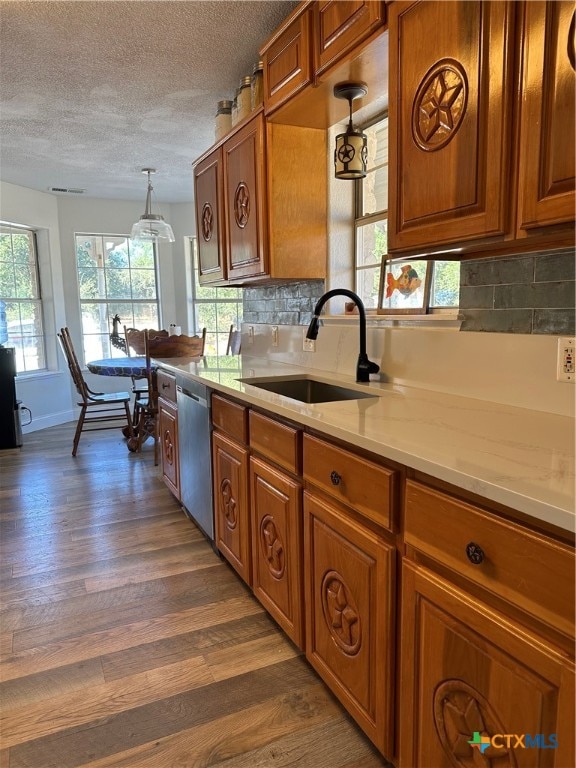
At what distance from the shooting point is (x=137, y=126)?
352 cm

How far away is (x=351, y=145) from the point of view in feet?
6.50

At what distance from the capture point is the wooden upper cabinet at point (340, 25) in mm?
1579

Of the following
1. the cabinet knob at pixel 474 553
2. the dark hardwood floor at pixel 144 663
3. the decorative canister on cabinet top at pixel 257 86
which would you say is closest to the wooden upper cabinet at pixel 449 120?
the cabinet knob at pixel 474 553

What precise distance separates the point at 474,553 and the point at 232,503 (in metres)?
1.38

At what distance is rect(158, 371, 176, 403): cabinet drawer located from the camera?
2.93 meters

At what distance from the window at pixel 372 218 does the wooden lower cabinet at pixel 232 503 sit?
1.00 meters

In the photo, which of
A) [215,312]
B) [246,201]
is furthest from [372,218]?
[215,312]

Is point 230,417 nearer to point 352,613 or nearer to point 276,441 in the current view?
point 276,441

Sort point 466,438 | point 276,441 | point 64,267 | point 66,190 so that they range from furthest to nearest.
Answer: point 64,267 → point 66,190 → point 276,441 → point 466,438

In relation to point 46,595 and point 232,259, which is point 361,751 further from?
point 232,259

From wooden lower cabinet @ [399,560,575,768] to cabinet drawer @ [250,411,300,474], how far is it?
565 mm

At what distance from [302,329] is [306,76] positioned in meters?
1.19

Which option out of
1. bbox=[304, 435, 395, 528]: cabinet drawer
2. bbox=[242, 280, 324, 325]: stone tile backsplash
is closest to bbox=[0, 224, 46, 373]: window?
bbox=[242, 280, 324, 325]: stone tile backsplash

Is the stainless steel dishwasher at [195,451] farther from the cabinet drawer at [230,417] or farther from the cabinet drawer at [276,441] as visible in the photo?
the cabinet drawer at [276,441]
